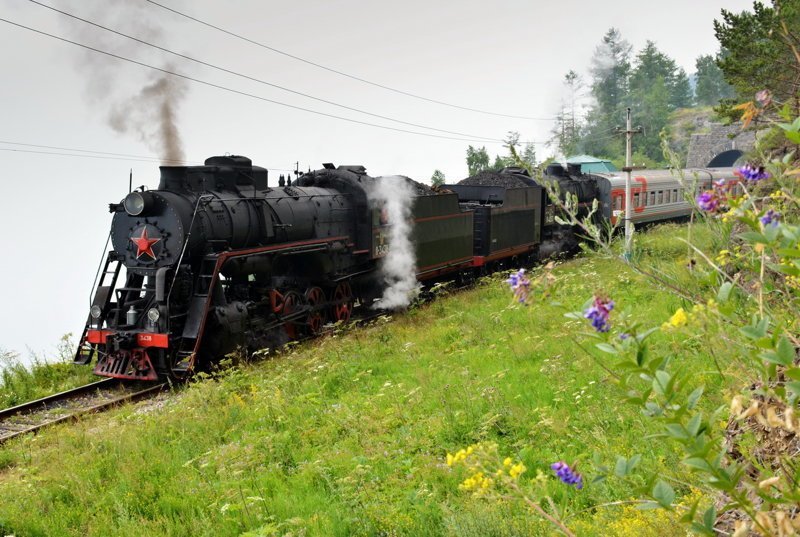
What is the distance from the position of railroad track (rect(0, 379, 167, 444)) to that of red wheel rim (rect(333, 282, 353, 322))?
416 cm

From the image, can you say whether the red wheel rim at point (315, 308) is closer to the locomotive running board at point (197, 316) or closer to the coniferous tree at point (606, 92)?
the locomotive running board at point (197, 316)

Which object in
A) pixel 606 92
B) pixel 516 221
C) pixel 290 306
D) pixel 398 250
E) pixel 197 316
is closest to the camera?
pixel 197 316

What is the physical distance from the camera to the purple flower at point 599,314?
2150 mm

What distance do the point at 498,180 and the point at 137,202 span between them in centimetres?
1197

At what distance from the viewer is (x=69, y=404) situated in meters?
9.71

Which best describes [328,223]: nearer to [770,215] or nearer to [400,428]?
[400,428]

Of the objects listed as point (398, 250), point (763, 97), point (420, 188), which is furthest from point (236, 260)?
point (763, 97)

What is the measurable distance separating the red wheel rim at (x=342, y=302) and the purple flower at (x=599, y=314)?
1127 cm

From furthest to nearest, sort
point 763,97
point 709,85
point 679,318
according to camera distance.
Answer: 1. point 709,85
2. point 763,97
3. point 679,318

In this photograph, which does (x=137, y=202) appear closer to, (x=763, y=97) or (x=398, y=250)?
(x=398, y=250)

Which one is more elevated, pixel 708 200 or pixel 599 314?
pixel 708 200

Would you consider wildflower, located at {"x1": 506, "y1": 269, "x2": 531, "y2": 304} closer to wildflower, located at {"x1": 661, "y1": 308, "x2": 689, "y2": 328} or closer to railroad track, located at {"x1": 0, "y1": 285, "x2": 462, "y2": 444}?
wildflower, located at {"x1": 661, "y1": 308, "x2": 689, "y2": 328}

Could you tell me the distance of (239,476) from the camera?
248 inches

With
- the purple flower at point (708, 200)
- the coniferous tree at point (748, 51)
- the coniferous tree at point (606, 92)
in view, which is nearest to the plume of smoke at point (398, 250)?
the coniferous tree at point (748, 51)
